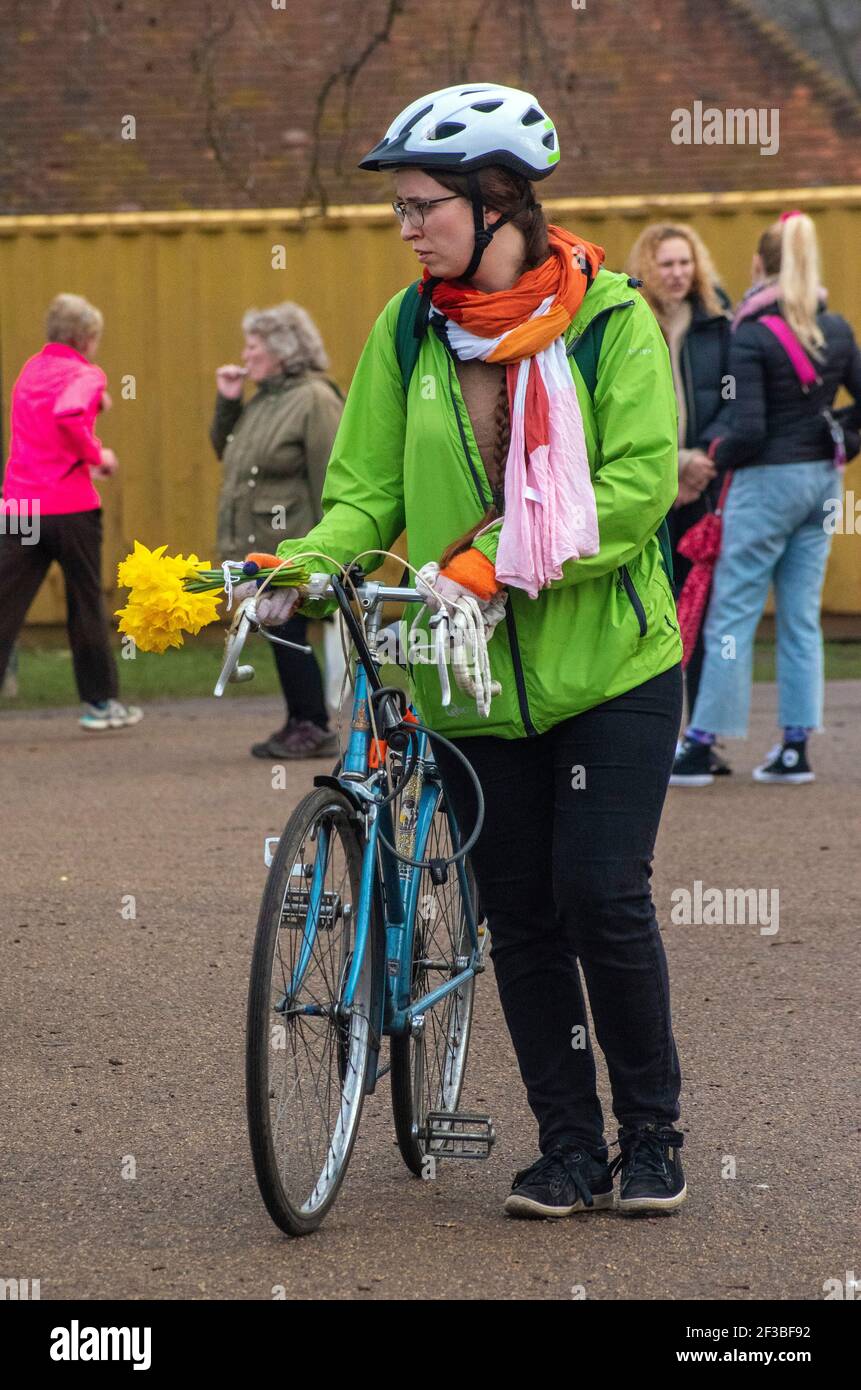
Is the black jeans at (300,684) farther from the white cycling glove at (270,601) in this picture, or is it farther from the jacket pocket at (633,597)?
the white cycling glove at (270,601)

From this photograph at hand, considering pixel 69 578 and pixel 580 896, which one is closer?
pixel 580 896

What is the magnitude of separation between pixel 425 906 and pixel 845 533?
11.5m

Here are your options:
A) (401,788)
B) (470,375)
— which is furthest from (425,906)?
(470,375)

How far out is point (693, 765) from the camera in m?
9.26

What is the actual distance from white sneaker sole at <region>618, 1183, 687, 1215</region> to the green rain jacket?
3.03ft

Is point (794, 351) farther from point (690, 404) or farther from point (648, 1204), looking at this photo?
point (648, 1204)

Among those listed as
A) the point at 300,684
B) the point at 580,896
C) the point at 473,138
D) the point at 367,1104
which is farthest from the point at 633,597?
the point at 300,684

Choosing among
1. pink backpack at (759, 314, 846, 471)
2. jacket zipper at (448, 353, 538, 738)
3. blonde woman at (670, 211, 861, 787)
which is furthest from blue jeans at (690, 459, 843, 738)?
jacket zipper at (448, 353, 538, 738)

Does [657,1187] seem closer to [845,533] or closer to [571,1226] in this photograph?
[571,1226]

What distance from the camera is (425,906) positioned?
4.42m

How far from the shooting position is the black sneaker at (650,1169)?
4180mm

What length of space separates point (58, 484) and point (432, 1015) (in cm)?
659

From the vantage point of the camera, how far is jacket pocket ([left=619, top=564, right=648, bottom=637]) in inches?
160

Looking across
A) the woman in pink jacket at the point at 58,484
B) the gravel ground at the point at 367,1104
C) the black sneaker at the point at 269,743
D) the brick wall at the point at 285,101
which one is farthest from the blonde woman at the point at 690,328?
the brick wall at the point at 285,101
